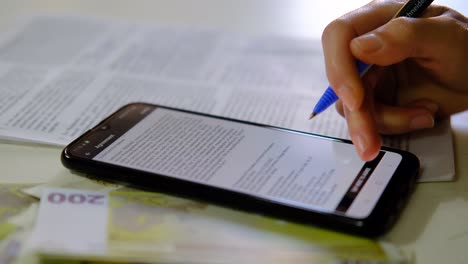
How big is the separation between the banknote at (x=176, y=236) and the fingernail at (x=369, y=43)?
0.48ft

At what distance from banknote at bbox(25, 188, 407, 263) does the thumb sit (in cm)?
15

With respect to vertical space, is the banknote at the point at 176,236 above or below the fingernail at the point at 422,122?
above

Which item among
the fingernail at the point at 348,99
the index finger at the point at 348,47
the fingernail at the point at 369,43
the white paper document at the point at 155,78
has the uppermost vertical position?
the fingernail at the point at 369,43

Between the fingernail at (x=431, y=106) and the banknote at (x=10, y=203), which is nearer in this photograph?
the banknote at (x=10, y=203)

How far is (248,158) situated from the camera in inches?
16.6

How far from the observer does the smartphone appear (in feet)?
1.20

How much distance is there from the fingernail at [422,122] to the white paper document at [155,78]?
0.01 metres

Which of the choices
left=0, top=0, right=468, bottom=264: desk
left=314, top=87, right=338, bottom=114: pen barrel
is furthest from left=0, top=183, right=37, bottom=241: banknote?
left=314, top=87, right=338, bottom=114: pen barrel

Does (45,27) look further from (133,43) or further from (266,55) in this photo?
(266,55)

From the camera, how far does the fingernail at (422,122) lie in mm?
483

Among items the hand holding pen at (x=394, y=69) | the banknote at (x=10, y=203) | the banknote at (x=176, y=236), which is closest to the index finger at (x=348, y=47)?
the hand holding pen at (x=394, y=69)

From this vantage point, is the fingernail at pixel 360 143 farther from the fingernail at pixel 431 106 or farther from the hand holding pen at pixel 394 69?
the fingernail at pixel 431 106

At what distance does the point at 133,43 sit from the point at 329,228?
0.47 metres

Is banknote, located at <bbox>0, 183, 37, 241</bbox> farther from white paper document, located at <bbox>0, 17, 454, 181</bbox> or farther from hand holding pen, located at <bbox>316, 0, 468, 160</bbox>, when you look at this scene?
hand holding pen, located at <bbox>316, 0, 468, 160</bbox>
